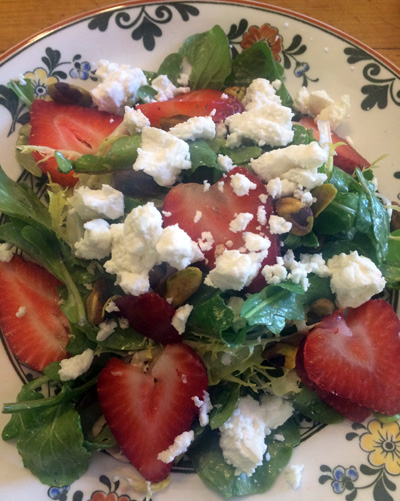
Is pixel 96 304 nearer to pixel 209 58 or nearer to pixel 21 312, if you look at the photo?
pixel 21 312

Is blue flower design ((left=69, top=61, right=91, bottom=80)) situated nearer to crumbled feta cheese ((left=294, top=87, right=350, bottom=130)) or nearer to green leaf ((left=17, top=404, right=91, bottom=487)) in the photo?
Result: crumbled feta cheese ((left=294, top=87, right=350, bottom=130))

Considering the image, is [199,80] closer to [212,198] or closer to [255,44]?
[255,44]

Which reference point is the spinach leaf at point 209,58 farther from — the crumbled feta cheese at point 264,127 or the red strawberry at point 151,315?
the red strawberry at point 151,315

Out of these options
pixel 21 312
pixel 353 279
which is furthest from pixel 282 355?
pixel 21 312

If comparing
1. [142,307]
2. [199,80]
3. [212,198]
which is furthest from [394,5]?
[142,307]

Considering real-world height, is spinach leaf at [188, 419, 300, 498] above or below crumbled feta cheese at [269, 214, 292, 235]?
below

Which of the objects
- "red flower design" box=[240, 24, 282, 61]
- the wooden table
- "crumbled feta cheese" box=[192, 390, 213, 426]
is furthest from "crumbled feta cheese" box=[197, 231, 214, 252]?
the wooden table

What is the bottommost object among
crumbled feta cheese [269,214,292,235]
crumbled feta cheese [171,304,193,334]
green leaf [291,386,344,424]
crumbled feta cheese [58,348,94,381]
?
green leaf [291,386,344,424]

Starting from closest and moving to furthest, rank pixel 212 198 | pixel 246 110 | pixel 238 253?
pixel 238 253 < pixel 212 198 < pixel 246 110
